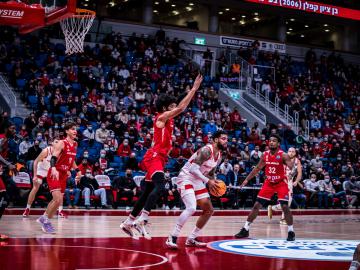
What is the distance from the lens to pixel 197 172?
889 centimetres

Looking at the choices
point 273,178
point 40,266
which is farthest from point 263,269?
point 273,178

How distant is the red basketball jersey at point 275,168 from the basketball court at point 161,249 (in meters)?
1.12

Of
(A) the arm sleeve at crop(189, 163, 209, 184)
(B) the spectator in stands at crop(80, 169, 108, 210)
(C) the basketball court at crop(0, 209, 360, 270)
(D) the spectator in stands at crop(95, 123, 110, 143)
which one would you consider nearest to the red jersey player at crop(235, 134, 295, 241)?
(C) the basketball court at crop(0, 209, 360, 270)

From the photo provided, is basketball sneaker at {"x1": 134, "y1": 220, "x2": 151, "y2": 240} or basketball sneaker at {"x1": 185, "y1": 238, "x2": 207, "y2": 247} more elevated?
basketball sneaker at {"x1": 134, "y1": 220, "x2": 151, "y2": 240}

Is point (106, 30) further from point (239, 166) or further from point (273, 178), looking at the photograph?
point (273, 178)

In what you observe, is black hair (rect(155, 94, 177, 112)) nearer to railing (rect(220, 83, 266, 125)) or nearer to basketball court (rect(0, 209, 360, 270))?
basketball court (rect(0, 209, 360, 270))

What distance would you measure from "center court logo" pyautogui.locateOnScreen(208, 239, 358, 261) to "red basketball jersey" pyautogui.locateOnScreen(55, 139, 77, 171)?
3.17 meters

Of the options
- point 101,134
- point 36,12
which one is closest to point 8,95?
point 101,134

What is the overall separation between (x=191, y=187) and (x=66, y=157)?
2.91 metres

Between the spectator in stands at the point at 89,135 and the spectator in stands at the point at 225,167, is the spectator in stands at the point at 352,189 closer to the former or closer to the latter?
the spectator in stands at the point at 225,167

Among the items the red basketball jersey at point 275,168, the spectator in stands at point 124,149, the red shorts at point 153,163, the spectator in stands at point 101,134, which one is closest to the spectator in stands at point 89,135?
the spectator in stands at point 101,134

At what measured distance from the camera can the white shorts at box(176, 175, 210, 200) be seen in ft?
29.7

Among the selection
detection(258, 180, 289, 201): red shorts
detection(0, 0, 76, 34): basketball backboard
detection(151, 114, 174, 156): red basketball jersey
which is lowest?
detection(258, 180, 289, 201): red shorts

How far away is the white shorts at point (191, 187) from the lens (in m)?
9.05
